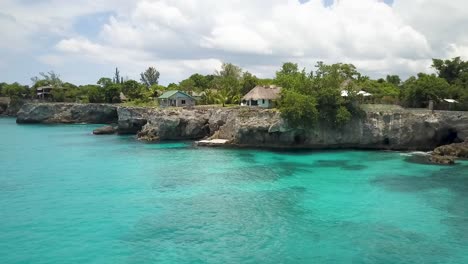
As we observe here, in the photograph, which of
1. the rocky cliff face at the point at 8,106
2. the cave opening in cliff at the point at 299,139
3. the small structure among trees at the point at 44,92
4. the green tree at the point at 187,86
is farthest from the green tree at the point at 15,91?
the cave opening in cliff at the point at 299,139

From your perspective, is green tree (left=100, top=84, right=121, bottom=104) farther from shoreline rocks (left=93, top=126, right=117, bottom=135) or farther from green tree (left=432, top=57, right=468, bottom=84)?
green tree (left=432, top=57, right=468, bottom=84)

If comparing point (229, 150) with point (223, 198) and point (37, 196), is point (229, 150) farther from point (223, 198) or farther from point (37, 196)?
point (37, 196)

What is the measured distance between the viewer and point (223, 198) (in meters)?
28.9

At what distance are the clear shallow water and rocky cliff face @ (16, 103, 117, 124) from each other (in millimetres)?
51311

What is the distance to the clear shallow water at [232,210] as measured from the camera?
64.9 feet

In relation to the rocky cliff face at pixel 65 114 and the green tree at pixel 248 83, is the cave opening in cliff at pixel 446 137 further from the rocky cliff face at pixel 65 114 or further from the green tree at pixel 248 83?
the rocky cliff face at pixel 65 114

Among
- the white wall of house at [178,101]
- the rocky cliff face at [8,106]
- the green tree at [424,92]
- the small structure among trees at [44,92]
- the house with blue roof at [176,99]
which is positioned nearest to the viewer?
the green tree at [424,92]

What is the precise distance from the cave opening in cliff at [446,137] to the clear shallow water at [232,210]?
28.5 ft

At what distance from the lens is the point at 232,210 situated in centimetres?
2609

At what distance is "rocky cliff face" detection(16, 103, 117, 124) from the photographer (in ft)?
311

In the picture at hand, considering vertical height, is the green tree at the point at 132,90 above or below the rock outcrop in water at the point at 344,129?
above

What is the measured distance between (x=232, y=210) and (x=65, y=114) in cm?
8315

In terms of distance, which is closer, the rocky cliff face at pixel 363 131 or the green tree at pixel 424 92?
the rocky cliff face at pixel 363 131

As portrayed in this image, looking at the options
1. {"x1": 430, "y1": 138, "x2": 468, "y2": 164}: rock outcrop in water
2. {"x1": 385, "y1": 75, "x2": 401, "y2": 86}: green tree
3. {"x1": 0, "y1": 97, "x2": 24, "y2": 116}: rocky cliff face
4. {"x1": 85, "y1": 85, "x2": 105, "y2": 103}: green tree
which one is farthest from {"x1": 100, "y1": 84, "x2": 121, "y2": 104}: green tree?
{"x1": 430, "y1": 138, "x2": 468, "y2": 164}: rock outcrop in water
